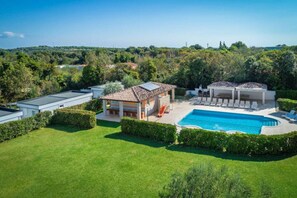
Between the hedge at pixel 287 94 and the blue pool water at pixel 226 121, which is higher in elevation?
the hedge at pixel 287 94

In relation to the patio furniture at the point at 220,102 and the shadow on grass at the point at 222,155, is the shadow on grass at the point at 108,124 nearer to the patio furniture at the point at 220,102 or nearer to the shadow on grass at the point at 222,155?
the shadow on grass at the point at 222,155

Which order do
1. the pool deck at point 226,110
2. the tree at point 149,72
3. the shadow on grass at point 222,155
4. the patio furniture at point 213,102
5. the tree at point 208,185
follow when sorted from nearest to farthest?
1. the tree at point 208,185
2. the shadow on grass at point 222,155
3. the pool deck at point 226,110
4. the patio furniture at point 213,102
5. the tree at point 149,72

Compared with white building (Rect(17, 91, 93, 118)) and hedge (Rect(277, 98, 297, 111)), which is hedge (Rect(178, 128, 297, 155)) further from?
white building (Rect(17, 91, 93, 118))

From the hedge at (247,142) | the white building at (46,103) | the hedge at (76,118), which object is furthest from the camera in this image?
the white building at (46,103)

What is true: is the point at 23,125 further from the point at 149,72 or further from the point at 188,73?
the point at 149,72

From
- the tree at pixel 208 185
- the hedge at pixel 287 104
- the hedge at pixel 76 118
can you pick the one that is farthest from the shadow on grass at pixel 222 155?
the hedge at pixel 287 104

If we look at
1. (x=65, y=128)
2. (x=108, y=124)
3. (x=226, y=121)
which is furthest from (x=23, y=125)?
(x=226, y=121)

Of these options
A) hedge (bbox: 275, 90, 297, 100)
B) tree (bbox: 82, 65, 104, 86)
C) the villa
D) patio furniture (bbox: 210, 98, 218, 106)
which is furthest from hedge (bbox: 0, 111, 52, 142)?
hedge (bbox: 275, 90, 297, 100)

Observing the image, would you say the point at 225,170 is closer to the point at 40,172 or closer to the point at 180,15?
the point at 40,172
